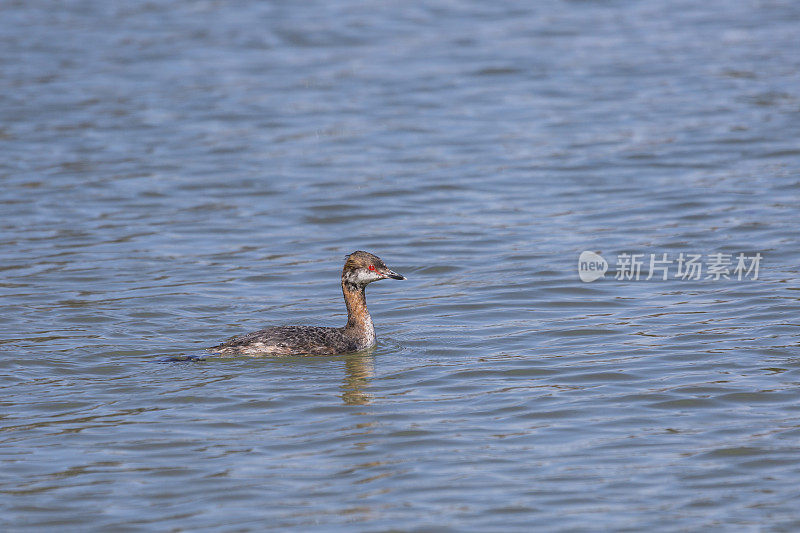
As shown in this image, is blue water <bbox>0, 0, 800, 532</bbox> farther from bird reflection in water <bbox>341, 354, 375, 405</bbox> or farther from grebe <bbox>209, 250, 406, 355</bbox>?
grebe <bbox>209, 250, 406, 355</bbox>

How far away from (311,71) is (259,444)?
18.4 meters

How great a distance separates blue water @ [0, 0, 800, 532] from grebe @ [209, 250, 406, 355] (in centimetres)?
18

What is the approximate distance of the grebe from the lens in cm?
1154

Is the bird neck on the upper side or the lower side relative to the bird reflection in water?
upper

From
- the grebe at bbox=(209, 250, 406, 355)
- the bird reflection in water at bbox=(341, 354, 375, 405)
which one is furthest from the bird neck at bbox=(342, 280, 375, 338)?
the bird reflection in water at bbox=(341, 354, 375, 405)

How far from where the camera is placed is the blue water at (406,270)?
351 inches

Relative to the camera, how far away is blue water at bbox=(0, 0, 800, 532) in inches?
351

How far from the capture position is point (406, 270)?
1538cm

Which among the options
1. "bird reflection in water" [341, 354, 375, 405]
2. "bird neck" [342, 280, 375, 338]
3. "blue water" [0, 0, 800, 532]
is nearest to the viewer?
"blue water" [0, 0, 800, 532]

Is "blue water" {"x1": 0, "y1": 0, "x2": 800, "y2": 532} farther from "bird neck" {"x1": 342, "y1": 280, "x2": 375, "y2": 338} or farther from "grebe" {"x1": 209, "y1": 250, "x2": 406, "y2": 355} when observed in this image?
"bird neck" {"x1": 342, "y1": 280, "x2": 375, "y2": 338}

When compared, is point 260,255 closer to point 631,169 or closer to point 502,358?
point 502,358

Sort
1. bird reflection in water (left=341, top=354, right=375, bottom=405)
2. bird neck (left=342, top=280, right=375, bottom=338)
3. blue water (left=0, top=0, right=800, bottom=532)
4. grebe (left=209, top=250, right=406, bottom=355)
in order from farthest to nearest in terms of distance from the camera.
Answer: bird neck (left=342, top=280, right=375, bottom=338) → grebe (left=209, top=250, right=406, bottom=355) → bird reflection in water (left=341, top=354, right=375, bottom=405) → blue water (left=0, top=0, right=800, bottom=532)

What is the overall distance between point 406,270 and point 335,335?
3.47 m

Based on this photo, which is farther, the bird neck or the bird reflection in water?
the bird neck
